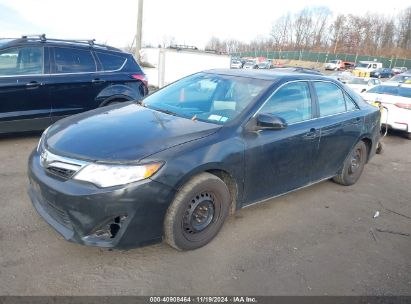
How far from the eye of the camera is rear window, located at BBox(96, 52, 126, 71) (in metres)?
6.89

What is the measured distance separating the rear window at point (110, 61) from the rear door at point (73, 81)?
0.17 meters

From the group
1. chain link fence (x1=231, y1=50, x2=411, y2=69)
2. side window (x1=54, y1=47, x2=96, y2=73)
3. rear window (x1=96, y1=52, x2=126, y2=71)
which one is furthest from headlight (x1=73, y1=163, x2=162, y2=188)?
chain link fence (x1=231, y1=50, x2=411, y2=69)

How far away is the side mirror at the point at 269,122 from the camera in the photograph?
3.58m

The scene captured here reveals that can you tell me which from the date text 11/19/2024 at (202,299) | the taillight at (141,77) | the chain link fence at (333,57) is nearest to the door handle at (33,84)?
the taillight at (141,77)

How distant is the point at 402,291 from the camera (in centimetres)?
309

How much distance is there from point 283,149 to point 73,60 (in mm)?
4400

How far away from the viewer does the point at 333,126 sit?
464cm

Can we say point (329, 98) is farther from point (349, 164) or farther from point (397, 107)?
point (397, 107)

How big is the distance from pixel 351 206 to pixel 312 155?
3.33 ft

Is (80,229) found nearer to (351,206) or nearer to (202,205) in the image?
(202,205)

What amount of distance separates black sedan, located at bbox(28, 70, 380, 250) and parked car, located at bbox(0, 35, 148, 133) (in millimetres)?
2520

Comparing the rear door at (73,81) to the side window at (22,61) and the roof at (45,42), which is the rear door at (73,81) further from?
the side window at (22,61)

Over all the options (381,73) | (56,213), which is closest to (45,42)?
(56,213)

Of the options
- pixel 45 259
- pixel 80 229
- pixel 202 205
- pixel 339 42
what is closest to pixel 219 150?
pixel 202 205
